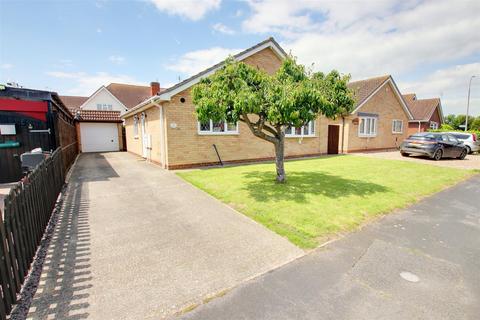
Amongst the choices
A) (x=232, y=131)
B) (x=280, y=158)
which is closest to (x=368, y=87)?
(x=232, y=131)

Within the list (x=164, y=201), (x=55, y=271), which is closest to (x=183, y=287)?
(x=55, y=271)

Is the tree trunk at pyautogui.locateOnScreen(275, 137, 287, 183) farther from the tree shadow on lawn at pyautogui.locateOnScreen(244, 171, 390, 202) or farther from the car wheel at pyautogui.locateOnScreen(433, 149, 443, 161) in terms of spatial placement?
the car wheel at pyautogui.locateOnScreen(433, 149, 443, 161)

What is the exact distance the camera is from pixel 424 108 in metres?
33.3

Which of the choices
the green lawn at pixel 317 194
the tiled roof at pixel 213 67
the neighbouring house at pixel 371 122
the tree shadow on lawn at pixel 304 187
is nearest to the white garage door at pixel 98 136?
the tiled roof at pixel 213 67

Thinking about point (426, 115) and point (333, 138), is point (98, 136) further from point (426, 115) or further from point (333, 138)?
point (426, 115)

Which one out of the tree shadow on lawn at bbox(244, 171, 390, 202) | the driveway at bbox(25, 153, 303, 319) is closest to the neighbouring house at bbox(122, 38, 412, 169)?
the tree shadow on lawn at bbox(244, 171, 390, 202)

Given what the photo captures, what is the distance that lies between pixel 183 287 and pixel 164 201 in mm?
3643

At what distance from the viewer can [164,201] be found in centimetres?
629

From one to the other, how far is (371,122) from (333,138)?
4717mm

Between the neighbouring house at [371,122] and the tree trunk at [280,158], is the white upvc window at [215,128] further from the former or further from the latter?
the neighbouring house at [371,122]

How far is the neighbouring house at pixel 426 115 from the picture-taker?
32.0 metres

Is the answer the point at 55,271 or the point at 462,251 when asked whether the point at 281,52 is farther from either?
the point at 55,271

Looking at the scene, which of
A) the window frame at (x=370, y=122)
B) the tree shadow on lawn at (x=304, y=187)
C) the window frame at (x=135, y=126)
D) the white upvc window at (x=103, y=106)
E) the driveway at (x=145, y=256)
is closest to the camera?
Result: the driveway at (x=145, y=256)

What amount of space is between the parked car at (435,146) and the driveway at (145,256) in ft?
49.3
